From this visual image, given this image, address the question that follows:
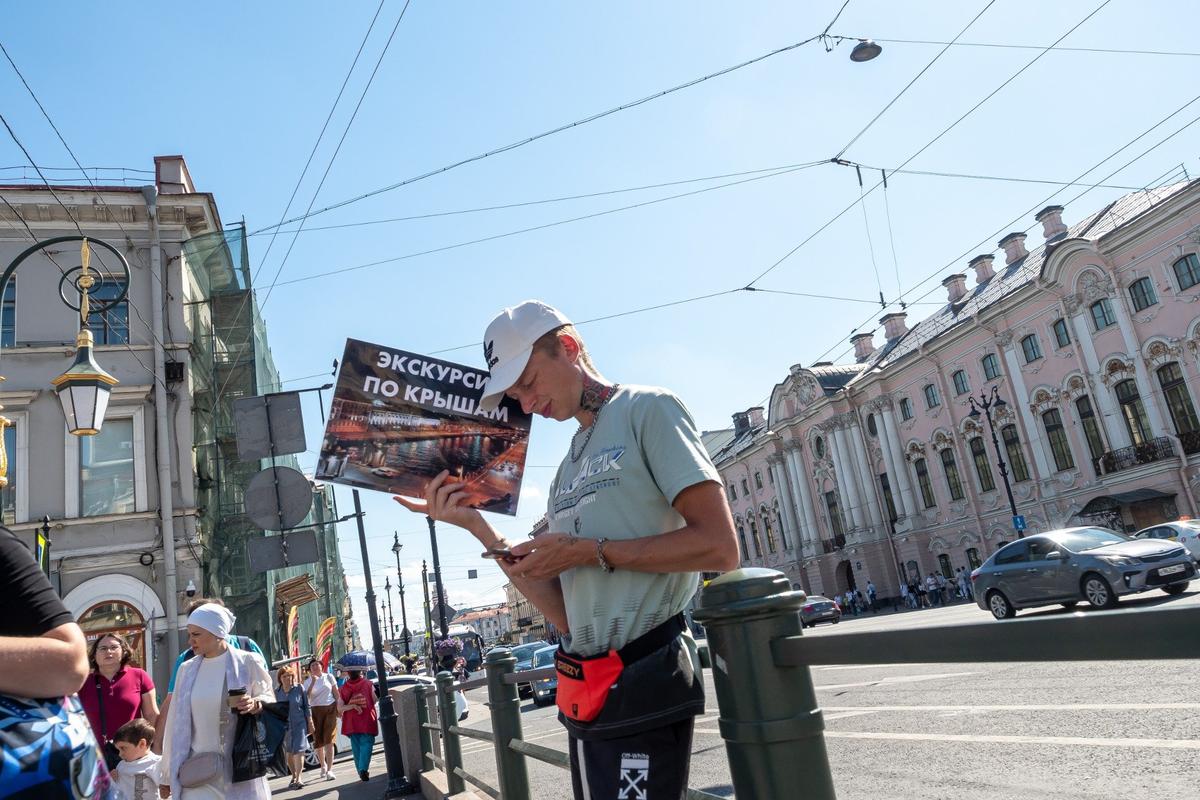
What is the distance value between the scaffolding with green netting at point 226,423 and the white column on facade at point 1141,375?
1094 inches

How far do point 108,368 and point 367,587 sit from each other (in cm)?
1169

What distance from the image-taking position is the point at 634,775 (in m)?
1.89

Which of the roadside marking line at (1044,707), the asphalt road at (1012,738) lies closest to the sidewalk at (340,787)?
the asphalt road at (1012,738)

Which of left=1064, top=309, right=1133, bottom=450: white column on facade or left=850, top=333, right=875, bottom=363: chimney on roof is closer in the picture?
left=1064, top=309, right=1133, bottom=450: white column on facade

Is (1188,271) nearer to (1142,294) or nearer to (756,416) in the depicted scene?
(1142,294)

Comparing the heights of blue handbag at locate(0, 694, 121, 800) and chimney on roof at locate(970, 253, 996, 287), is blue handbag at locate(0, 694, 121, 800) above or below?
below

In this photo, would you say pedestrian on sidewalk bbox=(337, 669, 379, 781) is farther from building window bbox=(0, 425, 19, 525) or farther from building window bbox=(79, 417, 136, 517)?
building window bbox=(0, 425, 19, 525)

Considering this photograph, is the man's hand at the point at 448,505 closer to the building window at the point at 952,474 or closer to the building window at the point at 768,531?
the building window at the point at 952,474

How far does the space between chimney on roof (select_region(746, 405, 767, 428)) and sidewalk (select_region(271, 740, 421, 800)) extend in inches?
2142

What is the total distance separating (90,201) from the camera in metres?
20.0

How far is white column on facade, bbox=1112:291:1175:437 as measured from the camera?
1231 inches

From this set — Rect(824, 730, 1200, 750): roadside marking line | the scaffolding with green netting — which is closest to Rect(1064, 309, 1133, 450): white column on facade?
the scaffolding with green netting

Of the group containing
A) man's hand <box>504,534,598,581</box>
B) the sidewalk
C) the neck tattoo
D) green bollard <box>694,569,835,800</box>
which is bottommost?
the sidewalk

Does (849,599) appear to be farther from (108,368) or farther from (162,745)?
(162,745)
